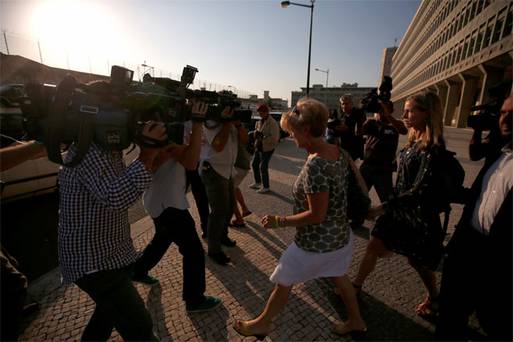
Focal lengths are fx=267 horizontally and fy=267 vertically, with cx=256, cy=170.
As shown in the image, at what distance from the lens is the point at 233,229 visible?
4.10m

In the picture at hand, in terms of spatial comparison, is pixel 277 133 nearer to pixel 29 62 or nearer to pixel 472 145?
pixel 472 145

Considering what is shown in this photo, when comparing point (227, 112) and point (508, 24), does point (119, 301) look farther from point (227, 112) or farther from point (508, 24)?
point (508, 24)

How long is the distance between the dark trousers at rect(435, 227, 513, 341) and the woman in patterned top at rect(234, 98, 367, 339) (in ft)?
1.98

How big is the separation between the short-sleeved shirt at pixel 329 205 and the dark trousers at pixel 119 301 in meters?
1.10

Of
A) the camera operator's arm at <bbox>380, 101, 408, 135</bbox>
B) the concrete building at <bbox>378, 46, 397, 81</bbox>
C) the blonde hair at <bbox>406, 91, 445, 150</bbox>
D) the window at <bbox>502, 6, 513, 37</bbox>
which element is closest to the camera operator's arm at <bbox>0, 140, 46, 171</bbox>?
the blonde hair at <bbox>406, 91, 445, 150</bbox>

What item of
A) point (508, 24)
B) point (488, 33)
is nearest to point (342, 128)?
point (508, 24)

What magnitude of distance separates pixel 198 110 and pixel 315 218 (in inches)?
45.4

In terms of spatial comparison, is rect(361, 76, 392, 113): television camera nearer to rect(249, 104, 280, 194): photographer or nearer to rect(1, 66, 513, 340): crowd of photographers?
rect(1, 66, 513, 340): crowd of photographers

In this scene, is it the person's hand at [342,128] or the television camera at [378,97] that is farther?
the person's hand at [342,128]

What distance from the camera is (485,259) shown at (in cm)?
162

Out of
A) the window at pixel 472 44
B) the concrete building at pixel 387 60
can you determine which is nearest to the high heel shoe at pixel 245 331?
the window at pixel 472 44

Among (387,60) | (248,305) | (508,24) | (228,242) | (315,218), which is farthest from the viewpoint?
(387,60)

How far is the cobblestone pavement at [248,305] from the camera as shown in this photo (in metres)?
2.17

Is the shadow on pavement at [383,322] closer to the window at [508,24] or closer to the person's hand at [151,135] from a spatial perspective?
the person's hand at [151,135]
